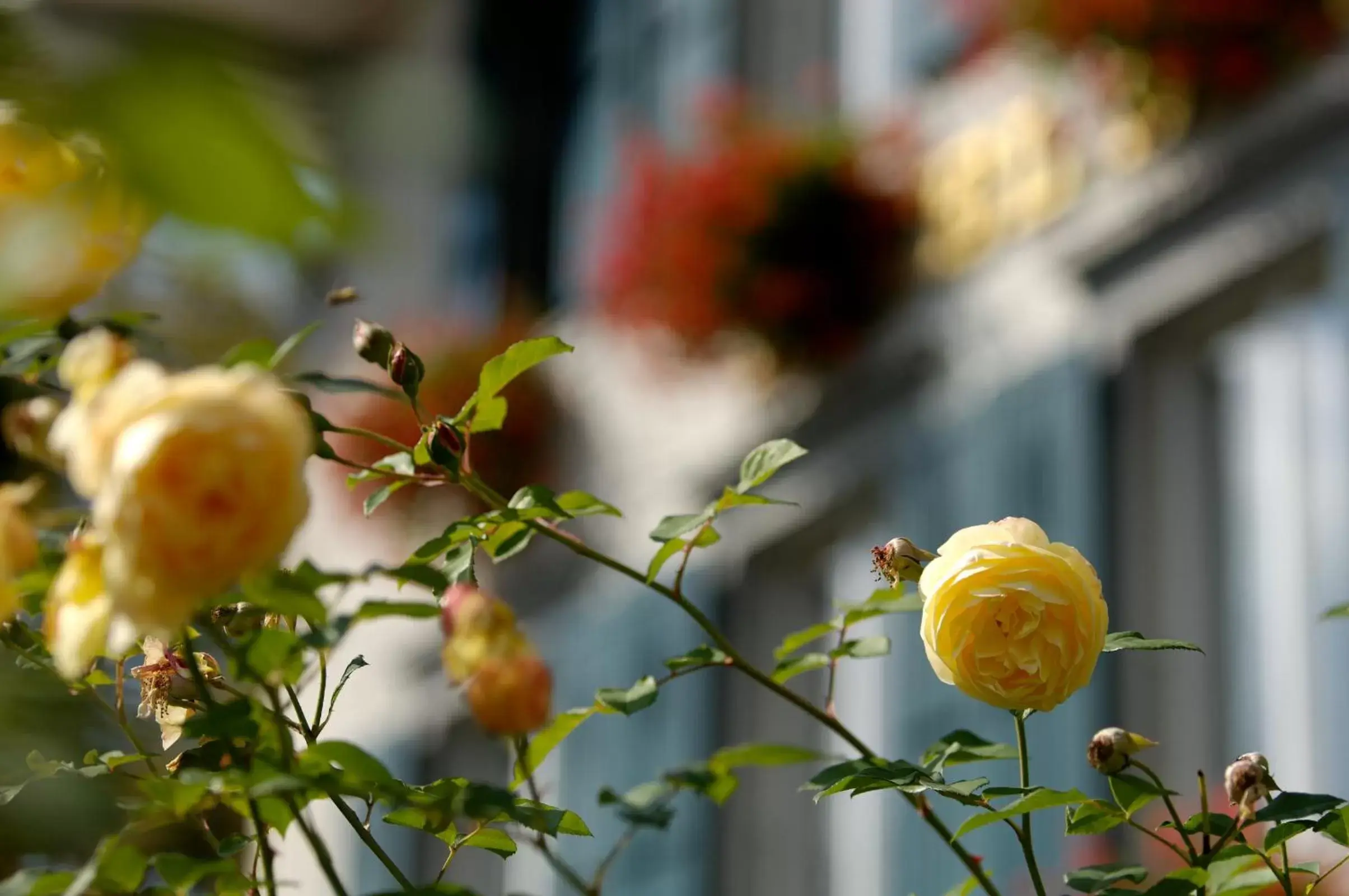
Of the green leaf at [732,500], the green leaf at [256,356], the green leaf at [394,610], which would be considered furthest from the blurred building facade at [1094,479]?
the green leaf at [394,610]

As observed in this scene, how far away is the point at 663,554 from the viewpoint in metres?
0.91

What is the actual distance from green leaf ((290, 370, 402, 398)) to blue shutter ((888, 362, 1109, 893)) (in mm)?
2049

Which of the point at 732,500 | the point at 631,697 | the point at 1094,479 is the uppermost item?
the point at 1094,479

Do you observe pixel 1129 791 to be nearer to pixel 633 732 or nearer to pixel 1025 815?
pixel 1025 815

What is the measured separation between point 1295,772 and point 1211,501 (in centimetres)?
58

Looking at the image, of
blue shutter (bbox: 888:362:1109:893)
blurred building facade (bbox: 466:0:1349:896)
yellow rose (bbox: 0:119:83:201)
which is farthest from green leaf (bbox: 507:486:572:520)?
blurred building facade (bbox: 466:0:1349:896)

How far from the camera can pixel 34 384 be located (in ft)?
3.05

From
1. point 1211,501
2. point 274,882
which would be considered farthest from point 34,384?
point 1211,501

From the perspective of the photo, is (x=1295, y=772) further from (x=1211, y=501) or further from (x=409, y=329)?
(x=409, y=329)

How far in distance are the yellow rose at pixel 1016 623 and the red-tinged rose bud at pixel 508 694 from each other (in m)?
0.20

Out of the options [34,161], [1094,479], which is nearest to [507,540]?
[34,161]

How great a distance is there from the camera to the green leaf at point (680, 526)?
2.82 ft

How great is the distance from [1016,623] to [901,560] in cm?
10

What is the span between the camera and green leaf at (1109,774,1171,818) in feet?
2.59
